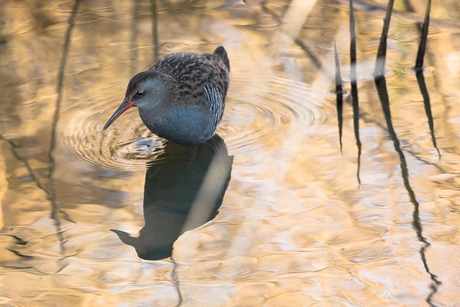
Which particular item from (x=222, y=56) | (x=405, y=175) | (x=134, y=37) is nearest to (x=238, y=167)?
(x=405, y=175)

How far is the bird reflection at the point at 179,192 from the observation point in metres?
3.63

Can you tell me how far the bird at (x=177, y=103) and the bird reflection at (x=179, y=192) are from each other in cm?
12

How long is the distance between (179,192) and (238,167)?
0.39 m

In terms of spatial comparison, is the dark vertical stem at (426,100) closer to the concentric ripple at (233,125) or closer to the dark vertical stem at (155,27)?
the concentric ripple at (233,125)

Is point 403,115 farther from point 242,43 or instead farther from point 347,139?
point 242,43

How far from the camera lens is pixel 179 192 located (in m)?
4.05

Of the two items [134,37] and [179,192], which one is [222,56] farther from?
[179,192]

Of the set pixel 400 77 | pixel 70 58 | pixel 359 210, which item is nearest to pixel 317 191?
pixel 359 210

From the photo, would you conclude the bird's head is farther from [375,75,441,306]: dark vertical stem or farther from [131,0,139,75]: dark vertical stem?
[375,75,441,306]: dark vertical stem

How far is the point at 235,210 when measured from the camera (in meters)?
3.81

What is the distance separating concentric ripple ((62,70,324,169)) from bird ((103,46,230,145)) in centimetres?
18

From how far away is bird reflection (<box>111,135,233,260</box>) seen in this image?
11.9 feet

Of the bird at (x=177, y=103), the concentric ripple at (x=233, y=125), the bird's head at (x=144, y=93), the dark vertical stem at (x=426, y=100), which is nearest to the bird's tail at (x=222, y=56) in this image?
the concentric ripple at (x=233, y=125)

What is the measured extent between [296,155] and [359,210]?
2.11ft
